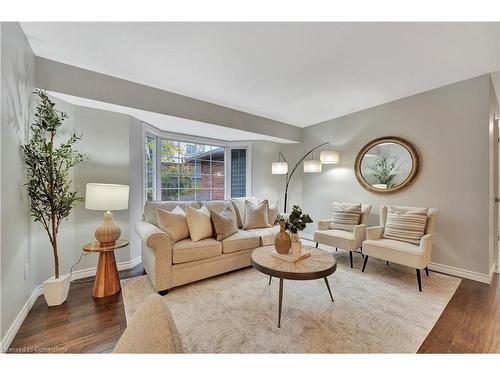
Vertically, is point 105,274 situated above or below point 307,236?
above

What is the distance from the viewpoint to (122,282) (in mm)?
2580

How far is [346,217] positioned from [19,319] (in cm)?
387

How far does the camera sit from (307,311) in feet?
6.49

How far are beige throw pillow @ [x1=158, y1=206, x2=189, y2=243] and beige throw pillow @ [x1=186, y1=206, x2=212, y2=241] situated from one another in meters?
0.07

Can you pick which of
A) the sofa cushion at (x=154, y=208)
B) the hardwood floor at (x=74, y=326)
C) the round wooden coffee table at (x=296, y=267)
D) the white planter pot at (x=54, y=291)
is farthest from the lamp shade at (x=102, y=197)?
the round wooden coffee table at (x=296, y=267)

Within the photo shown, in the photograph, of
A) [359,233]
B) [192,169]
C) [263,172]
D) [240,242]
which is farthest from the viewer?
[263,172]

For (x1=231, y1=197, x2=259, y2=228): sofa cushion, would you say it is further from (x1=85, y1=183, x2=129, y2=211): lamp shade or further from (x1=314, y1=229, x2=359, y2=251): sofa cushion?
(x1=85, y1=183, x2=129, y2=211): lamp shade

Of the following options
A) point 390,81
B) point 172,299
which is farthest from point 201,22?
point 172,299

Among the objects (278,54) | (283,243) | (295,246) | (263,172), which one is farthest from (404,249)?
(263,172)

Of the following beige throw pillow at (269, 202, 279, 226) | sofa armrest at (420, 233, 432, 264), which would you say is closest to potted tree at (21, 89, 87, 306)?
beige throw pillow at (269, 202, 279, 226)

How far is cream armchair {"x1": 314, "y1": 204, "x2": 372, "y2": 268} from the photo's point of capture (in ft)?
9.87

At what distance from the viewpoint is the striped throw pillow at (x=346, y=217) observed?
11.1ft

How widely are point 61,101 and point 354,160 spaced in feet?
14.0

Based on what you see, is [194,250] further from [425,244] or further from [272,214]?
[425,244]
